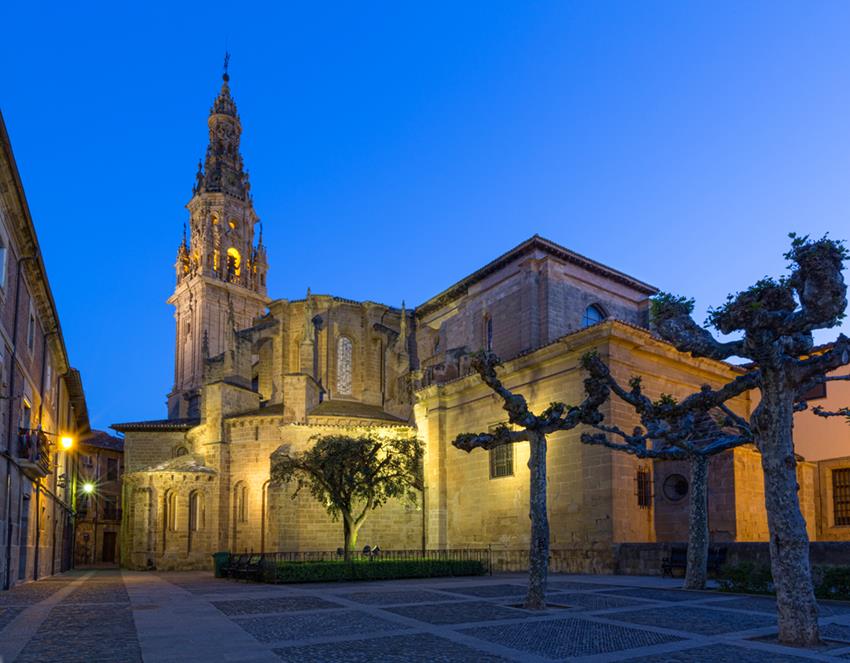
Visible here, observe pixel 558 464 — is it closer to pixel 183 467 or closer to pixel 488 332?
pixel 488 332

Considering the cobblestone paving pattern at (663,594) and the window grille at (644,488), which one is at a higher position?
the window grille at (644,488)

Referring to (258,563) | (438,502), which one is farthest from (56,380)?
(438,502)

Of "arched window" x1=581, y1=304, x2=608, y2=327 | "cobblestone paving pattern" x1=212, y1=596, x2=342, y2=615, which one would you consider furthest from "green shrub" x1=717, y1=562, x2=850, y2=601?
"arched window" x1=581, y1=304, x2=608, y2=327

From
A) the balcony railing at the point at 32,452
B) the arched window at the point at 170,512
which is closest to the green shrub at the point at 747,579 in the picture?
the balcony railing at the point at 32,452

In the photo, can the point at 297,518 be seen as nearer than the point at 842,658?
No

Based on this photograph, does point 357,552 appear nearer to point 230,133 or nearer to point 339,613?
point 339,613

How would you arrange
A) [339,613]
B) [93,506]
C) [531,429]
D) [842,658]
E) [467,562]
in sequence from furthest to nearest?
1. [93,506]
2. [467,562]
3. [531,429]
4. [339,613]
5. [842,658]

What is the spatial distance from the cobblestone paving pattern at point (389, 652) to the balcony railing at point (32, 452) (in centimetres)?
1338

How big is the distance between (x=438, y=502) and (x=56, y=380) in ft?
58.2

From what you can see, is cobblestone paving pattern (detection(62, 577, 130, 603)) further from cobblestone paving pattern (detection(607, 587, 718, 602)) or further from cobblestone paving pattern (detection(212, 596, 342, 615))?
cobblestone paving pattern (detection(607, 587, 718, 602))

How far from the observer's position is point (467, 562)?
2355 cm

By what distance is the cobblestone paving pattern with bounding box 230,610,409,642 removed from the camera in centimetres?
1037

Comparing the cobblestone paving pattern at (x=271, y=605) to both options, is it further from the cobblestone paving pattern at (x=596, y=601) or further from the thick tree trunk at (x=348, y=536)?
the thick tree trunk at (x=348, y=536)

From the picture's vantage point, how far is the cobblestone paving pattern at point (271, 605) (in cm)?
1360
